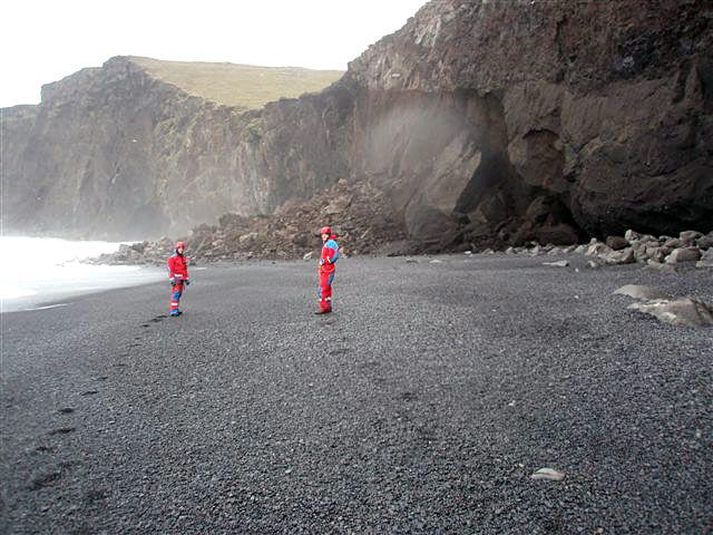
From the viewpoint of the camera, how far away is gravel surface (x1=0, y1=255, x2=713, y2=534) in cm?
349

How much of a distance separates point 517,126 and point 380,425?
16.7 metres

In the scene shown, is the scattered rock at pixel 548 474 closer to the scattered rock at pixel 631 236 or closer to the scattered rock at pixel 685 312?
the scattered rock at pixel 685 312

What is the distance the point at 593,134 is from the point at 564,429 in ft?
46.1

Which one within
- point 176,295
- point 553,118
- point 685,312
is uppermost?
point 553,118

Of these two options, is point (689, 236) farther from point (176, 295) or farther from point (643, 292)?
point (176, 295)

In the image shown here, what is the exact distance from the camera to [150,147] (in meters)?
61.3

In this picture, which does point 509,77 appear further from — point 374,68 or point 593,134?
point 374,68

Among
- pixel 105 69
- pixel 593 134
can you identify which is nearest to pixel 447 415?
pixel 593 134

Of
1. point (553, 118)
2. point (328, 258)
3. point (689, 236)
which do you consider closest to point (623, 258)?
point (689, 236)

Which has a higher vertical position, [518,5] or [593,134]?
[518,5]

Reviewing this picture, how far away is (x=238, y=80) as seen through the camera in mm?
64500

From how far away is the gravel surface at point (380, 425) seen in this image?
349cm

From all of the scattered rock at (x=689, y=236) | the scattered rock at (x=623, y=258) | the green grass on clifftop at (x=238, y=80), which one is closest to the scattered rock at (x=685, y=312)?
the scattered rock at (x=623, y=258)

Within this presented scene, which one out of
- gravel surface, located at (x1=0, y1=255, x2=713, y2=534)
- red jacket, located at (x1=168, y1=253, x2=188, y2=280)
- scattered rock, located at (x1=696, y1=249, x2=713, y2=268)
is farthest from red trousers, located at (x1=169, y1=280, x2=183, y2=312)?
scattered rock, located at (x1=696, y1=249, x2=713, y2=268)
